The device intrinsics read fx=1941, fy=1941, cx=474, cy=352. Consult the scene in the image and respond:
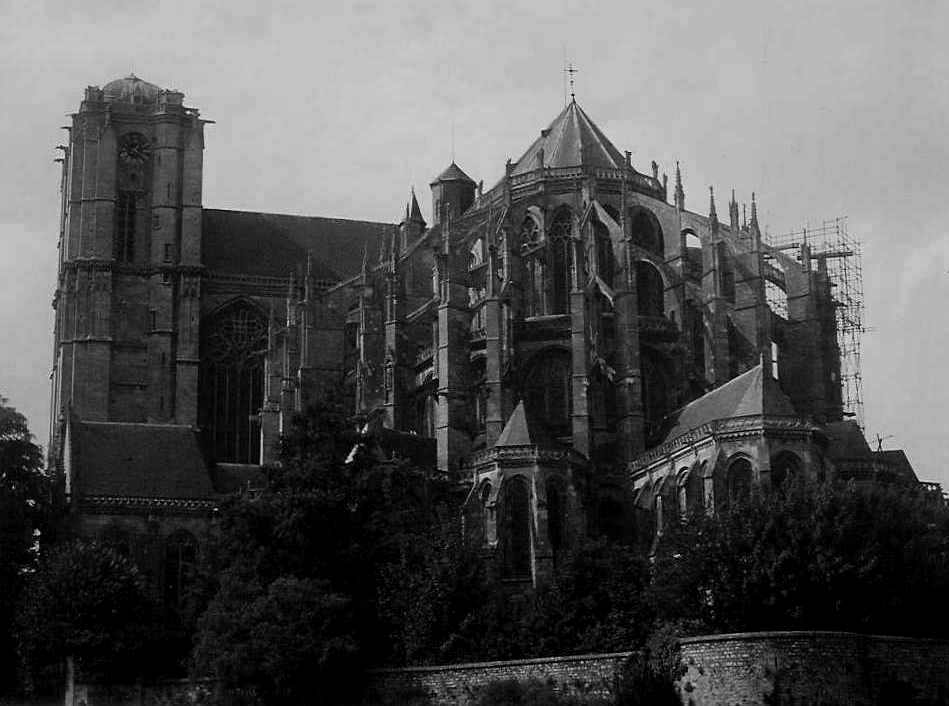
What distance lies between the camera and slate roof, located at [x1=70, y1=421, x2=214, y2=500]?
65.8 metres

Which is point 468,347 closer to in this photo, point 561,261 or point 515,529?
point 561,261

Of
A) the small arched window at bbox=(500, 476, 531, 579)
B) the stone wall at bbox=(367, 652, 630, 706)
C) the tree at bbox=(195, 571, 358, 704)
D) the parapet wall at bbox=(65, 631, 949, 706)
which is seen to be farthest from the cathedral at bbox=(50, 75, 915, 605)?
the parapet wall at bbox=(65, 631, 949, 706)

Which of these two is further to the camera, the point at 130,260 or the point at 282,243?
the point at 282,243

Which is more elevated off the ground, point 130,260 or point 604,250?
point 130,260

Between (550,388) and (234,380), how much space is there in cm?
1861

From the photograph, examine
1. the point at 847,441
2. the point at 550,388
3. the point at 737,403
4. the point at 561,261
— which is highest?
the point at 561,261

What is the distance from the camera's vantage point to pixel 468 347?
6944 centimetres

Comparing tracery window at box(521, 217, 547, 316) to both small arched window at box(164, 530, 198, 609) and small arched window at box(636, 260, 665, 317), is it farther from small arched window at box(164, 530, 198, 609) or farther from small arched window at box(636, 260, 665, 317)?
small arched window at box(164, 530, 198, 609)

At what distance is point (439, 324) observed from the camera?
69312 millimetres

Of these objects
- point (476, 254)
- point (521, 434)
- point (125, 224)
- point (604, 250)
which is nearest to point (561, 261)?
point (604, 250)

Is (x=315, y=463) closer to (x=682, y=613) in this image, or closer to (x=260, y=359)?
(x=682, y=613)

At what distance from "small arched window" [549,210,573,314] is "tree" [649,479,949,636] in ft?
71.3

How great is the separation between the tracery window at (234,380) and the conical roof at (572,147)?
1393 cm

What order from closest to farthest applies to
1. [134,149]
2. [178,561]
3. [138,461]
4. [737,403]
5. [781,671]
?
[781,671] < [737,403] < [178,561] < [138,461] < [134,149]
